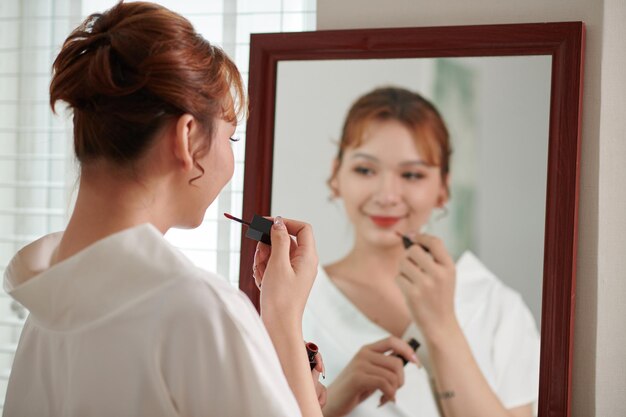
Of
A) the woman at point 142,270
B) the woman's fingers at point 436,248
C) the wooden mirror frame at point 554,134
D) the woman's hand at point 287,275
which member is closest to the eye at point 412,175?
the woman's fingers at point 436,248

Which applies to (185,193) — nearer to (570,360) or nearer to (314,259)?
(314,259)

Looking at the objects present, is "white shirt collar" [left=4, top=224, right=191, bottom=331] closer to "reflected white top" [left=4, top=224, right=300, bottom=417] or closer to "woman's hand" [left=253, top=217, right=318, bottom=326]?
"reflected white top" [left=4, top=224, right=300, bottom=417]

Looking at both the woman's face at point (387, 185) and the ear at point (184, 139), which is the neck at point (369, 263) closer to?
the woman's face at point (387, 185)

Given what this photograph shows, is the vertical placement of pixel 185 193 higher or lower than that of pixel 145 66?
lower

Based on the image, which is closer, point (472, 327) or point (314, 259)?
point (314, 259)

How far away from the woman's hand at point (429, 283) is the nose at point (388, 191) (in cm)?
9

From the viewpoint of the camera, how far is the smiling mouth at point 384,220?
150cm

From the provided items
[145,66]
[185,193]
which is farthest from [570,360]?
[145,66]

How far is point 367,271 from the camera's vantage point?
1515 mm

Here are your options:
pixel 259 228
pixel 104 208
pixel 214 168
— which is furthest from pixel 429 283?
pixel 104 208

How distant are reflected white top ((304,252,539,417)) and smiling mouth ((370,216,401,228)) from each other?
15 cm

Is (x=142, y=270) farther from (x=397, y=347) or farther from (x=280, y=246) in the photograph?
(x=397, y=347)

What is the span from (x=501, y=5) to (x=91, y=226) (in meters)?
1.02

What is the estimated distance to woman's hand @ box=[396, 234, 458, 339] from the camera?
4.80 ft
